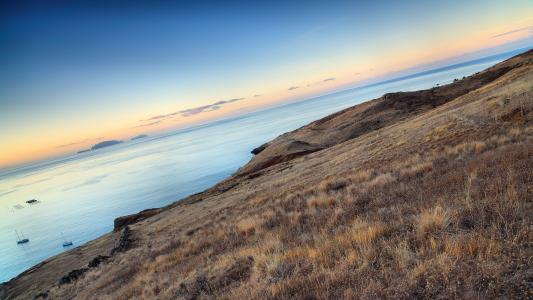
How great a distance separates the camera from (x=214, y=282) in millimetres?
6758

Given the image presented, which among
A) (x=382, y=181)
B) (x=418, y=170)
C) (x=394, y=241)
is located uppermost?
(x=394, y=241)

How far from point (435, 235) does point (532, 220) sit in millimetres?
1441

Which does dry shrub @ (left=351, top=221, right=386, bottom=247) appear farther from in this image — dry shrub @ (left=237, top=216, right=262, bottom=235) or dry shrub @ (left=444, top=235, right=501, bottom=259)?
dry shrub @ (left=237, top=216, right=262, bottom=235)

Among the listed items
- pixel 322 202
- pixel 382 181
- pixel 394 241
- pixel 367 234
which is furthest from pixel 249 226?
pixel 394 241

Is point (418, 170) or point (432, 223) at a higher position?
point (432, 223)

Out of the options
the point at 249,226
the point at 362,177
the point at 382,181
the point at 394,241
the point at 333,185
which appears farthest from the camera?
the point at 333,185

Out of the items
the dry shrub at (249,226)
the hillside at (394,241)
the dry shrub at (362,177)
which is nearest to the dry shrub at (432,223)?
the hillside at (394,241)

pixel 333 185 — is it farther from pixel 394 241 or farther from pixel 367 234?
pixel 394 241

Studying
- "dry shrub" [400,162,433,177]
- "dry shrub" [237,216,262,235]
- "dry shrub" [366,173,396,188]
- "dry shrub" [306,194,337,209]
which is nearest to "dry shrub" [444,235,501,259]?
"dry shrub" [306,194,337,209]

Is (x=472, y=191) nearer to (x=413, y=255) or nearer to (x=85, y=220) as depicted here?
(x=413, y=255)

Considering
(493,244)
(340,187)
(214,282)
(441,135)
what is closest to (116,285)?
(214,282)

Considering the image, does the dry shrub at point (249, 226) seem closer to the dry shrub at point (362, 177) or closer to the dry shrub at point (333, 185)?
the dry shrub at point (333, 185)

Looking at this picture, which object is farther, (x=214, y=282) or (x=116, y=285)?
(x=116, y=285)

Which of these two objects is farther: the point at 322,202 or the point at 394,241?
the point at 322,202
